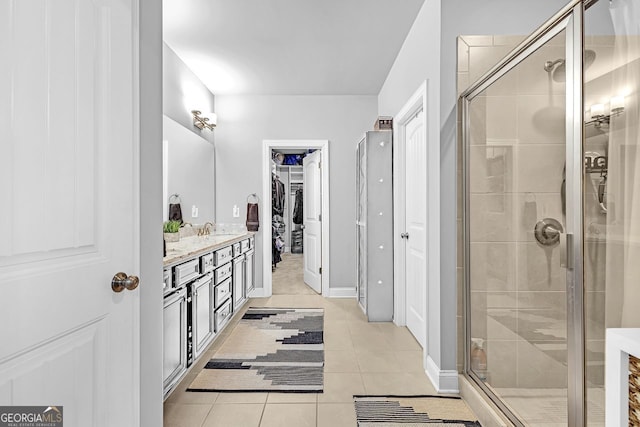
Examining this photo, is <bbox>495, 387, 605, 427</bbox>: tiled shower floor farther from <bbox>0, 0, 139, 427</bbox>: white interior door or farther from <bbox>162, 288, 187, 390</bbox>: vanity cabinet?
<bbox>162, 288, 187, 390</bbox>: vanity cabinet

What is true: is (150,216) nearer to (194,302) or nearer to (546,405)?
(194,302)

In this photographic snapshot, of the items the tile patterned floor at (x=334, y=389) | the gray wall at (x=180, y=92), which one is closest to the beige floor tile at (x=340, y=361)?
the tile patterned floor at (x=334, y=389)

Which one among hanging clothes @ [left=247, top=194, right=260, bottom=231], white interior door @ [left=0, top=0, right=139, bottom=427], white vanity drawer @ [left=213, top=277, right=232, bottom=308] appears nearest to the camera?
white interior door @ [left=0, top=0, right=139, bottom=427]

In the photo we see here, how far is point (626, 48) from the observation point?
1.35m

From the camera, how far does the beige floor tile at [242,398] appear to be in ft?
8.07

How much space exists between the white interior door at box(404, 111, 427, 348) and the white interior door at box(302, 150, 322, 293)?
1.80 metres

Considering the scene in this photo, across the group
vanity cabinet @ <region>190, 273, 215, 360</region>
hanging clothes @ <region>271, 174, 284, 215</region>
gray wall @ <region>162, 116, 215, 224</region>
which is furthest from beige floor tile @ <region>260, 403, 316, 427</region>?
hanging clothes @ <region>271, 174, 284, 215</region>

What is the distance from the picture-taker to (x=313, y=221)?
585 centimetres

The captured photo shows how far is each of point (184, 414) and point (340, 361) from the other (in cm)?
122

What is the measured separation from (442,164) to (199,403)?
2059 mm

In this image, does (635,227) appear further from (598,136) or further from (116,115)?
(116,115)

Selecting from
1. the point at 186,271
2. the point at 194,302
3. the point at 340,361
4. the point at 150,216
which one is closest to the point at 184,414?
the point at 194,302

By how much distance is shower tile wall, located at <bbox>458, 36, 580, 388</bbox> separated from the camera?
64.3 inches

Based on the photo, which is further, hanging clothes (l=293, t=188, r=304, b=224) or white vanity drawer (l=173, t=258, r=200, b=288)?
hanging clothes (l=293, t=188, r=304, b=224)
